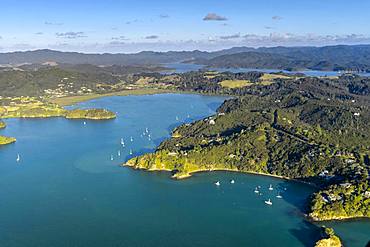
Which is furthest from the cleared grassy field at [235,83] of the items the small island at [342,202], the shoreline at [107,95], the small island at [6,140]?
the small island at [342,202]

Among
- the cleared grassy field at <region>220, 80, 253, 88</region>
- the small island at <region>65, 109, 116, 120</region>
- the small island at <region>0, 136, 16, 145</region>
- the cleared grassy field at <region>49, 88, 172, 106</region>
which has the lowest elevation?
the small island at <region>0, 136, 16, 145</region>

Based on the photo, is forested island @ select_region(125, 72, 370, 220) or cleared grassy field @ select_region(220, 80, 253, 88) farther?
cleared grassy field @ select_region(220, 80, 253, 88)

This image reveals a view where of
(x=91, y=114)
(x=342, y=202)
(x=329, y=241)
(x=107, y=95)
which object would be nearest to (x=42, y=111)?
(x=91, y=114)

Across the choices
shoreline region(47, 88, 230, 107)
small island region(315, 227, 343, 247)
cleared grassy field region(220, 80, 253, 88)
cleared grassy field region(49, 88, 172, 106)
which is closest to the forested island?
small island region(315, 227, 343, 247)

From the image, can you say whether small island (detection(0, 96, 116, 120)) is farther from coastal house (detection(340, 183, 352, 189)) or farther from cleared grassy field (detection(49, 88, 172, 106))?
coastal house (detection(340, 183, 352, 189))

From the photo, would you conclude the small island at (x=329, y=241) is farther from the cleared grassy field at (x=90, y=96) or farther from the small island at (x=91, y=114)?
the cleared grassy field at (x=90, y=96)

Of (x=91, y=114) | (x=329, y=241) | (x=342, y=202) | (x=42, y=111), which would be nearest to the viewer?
(x=329, y=241)

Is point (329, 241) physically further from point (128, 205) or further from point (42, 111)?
point (42, 111)

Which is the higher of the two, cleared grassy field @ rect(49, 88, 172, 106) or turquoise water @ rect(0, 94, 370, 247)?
cleared grassy field @ rect(49, 88, 172, 106)

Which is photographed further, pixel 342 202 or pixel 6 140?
pixel 6 140
